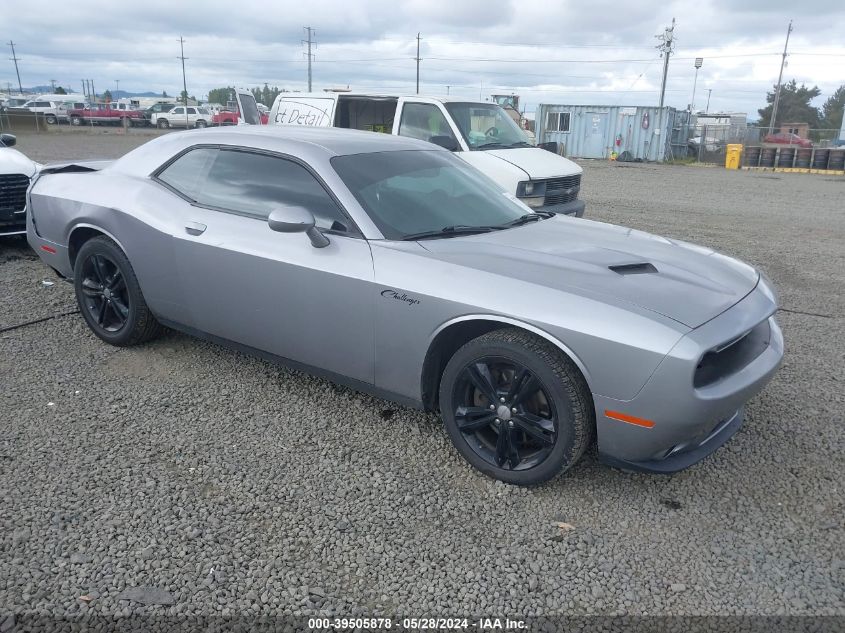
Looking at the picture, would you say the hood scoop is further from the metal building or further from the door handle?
the metal building

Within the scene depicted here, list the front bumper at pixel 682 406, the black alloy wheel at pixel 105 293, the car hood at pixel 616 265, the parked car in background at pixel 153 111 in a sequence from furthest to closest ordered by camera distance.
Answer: the parked car in background at pixel 153 111, the black alloy wheel at pixel 105 293, the car hood at pixel 616 265, the front bumper at pixel 682 406

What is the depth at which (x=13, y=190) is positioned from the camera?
7.05m

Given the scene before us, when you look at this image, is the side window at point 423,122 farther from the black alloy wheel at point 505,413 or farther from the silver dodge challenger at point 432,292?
the black alloy wheel at point 505,413

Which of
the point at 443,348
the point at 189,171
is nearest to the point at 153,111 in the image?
the point at 189,171

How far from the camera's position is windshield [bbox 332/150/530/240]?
11.7 feet

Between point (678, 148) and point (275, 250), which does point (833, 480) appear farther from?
point (678, 148)

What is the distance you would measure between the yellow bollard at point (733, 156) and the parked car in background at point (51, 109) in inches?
1566

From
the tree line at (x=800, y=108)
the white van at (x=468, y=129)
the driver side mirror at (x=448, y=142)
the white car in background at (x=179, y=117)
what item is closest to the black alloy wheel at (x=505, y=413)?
the white van at (x=468, y=129)

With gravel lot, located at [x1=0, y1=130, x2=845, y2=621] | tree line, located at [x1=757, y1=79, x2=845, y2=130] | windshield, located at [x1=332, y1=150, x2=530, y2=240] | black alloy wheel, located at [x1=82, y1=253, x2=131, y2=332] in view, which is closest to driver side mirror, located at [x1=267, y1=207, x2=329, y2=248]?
windshield, located at [x1=332, y1=150, x2=530, y2=240]

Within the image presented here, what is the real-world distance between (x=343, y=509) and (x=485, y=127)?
7.26m

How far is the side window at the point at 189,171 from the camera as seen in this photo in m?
4.19

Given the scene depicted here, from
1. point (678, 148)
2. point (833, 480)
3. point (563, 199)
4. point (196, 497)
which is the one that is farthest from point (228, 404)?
A: point (678, 148)

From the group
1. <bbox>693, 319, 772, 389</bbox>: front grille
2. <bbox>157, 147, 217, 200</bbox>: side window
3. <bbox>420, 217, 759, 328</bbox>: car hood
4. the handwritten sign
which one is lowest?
<bbox>693, 319, 772, 389</bbox>: front grille

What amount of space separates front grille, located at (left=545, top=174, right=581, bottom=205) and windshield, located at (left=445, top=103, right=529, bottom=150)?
101 cm
